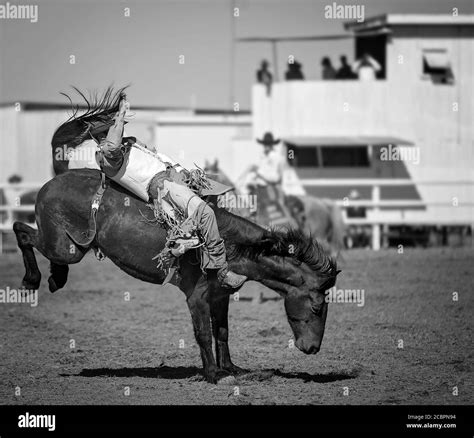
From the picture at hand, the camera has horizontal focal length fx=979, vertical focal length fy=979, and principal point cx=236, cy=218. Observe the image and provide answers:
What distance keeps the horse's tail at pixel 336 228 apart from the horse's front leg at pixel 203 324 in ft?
33.8

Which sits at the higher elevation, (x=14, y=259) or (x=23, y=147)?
(x=23, y=147)

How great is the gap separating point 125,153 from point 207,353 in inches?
68.8

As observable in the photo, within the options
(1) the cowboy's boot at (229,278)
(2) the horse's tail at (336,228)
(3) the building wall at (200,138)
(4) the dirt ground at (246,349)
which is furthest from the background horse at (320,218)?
(3) the building wall at (200,138)

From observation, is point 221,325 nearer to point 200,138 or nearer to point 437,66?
point 437,66

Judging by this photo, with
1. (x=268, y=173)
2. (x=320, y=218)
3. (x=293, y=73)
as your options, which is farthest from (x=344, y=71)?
(x=268, y=173)

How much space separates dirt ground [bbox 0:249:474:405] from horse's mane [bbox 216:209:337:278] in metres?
0.95

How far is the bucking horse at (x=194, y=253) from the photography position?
7.84m

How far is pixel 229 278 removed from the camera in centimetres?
766

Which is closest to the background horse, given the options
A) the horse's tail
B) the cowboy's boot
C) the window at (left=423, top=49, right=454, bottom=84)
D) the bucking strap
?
the horse's tail

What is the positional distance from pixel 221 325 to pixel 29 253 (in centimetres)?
174

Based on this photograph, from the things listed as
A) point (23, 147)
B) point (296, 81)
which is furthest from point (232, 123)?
point (23, 147)

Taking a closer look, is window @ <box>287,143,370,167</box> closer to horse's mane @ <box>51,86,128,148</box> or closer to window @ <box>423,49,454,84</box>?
window @ <box>423,49,454,84</box>

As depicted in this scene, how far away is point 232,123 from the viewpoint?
30766 mm
